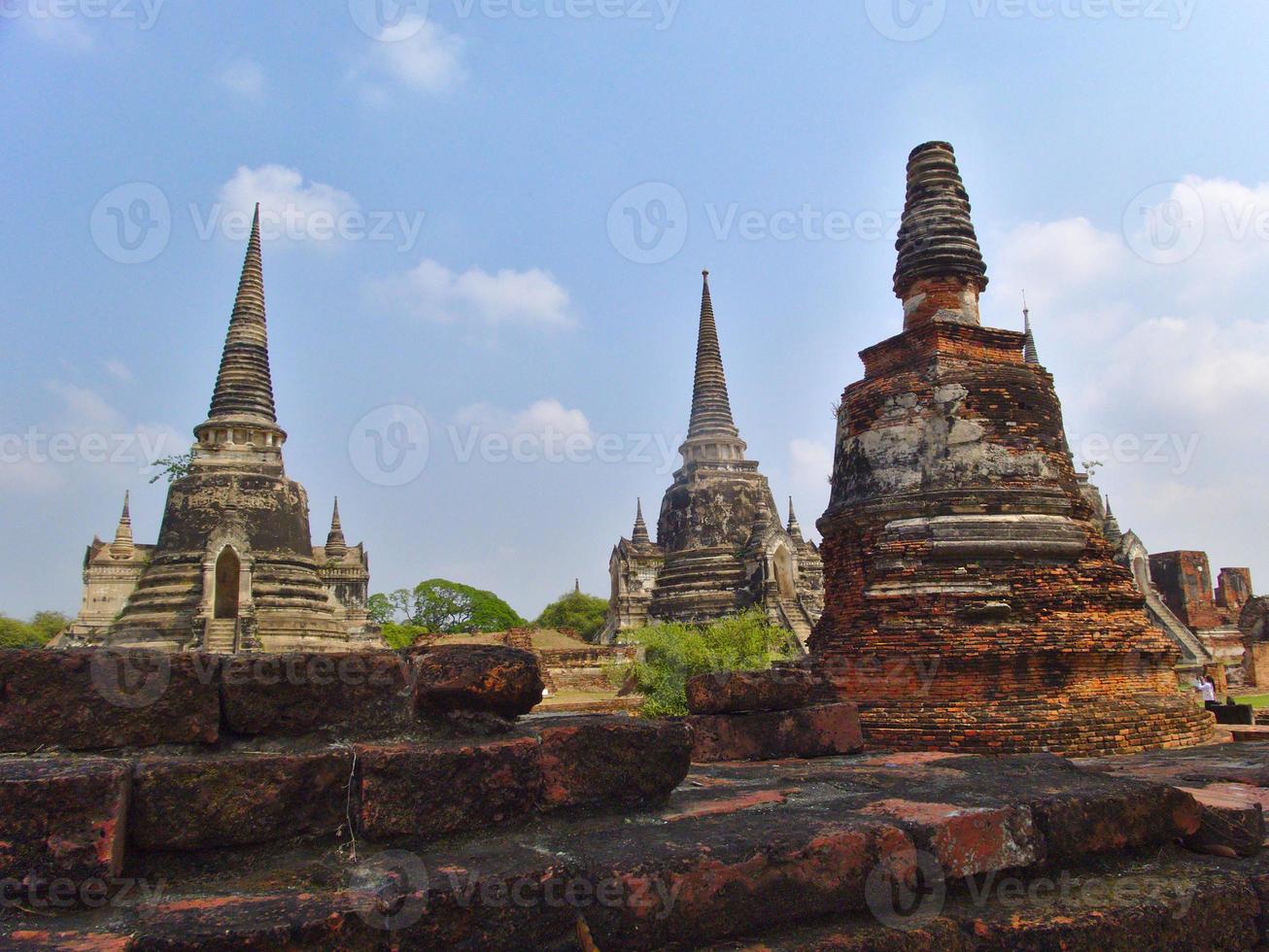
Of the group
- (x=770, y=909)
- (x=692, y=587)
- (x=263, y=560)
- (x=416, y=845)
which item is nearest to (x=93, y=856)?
(x=416, y=845)

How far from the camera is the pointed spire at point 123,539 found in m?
31.9

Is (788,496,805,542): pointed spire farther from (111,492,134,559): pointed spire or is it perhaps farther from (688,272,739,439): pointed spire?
(111,492,134,559): pointed spire

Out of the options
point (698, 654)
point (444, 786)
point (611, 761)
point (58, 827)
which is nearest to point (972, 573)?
point (611, 761)

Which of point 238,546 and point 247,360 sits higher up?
Result: point 247,360

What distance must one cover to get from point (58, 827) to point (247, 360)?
Answer: 84.9 feet

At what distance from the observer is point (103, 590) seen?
29.8 meters

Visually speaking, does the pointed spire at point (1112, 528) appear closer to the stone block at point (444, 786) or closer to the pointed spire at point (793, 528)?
the pointed spire at point (793, 528)

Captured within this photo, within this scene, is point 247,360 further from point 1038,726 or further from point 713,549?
point 1038,726

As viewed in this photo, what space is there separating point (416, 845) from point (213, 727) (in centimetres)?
77

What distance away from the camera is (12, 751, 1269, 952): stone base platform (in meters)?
2.49

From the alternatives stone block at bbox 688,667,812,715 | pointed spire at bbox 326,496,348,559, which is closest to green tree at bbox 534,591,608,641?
pointed spire at bbox 326,496,348,559

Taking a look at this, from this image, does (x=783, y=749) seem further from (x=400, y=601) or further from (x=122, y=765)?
(x=400, y=601)

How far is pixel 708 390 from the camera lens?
3509 centimetres

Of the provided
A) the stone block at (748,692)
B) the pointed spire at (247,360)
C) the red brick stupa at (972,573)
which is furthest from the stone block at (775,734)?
the pointed spire at (247,360)
